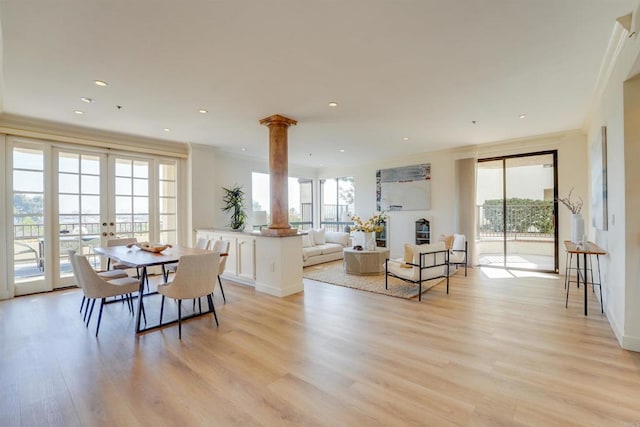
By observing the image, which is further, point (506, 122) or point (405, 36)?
point (506, 122)

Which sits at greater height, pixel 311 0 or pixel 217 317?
pixel 311 0

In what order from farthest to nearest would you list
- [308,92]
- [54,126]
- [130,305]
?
[54,126], [130,305], [308,92]

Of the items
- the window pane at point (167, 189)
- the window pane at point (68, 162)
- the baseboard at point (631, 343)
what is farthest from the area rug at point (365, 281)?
the window pane at point (68, 162)

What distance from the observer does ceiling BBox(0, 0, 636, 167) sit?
2.07 m

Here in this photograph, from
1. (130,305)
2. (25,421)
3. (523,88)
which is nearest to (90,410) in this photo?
(25,421)

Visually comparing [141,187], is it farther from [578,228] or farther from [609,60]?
[578,228]

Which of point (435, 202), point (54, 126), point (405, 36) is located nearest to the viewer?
point (405, 36)

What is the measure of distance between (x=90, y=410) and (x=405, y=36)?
3.47m

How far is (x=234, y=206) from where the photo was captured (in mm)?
6785

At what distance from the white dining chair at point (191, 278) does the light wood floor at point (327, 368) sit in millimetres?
401

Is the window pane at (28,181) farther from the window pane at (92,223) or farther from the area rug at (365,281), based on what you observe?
the area rug at (365,281)

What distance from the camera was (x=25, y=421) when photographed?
70.8 inches

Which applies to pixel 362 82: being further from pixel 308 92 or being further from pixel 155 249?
pixel 155 249

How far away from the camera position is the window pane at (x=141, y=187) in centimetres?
560
